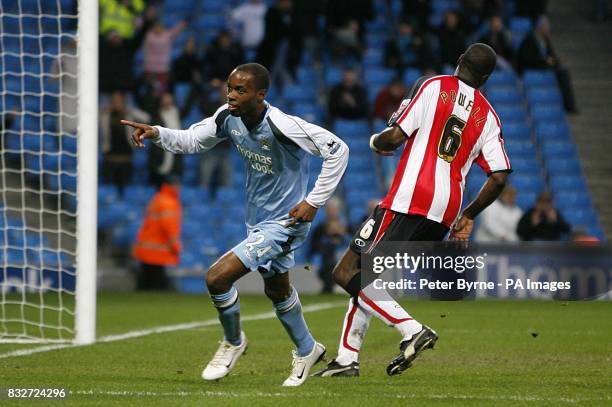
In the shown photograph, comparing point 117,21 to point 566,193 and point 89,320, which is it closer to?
point 566,193

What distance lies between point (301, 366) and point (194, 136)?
175cm

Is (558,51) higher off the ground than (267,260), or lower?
lower

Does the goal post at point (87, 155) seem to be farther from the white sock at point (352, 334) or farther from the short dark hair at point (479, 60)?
the short dark hair at point (479, 60)

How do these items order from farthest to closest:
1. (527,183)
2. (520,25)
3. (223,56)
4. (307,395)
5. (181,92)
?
(520,25) < (181,92) < (223,56) < (527,183) < (307,395)

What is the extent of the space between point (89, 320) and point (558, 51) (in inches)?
574

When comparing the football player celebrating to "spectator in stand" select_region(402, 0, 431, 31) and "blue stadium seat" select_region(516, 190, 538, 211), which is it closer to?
"blue stadium seat" select_region(516, 190, 538, 211)

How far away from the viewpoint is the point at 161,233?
1798 centimetres

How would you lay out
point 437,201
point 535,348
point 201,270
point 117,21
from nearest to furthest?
point 437,201, point 535,348, point 201,270, point 117,21

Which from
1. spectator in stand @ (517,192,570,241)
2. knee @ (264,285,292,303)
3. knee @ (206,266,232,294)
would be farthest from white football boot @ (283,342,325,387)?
spectator in stand @ (517,192,570,241)

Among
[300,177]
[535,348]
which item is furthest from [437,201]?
[535,348]

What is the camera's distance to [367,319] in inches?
327

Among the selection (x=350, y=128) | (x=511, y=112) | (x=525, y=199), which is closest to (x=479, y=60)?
(x=525, y=199)

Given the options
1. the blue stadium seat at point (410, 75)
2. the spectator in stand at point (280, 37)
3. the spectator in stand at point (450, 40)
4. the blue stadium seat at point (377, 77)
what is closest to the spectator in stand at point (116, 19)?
the spectator in stand at point (280, 37)

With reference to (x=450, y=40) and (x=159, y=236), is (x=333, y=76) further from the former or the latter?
(x=159, y=236)
